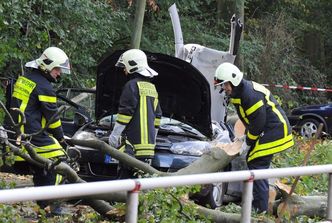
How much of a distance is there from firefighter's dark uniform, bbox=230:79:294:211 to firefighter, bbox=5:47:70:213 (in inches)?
74.5

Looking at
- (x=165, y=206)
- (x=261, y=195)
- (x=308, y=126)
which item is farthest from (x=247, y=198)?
(x=308, y=126)

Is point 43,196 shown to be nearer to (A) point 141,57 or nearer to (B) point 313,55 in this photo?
(A) point 141,57

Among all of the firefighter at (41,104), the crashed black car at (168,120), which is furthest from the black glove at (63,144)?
the crashed black car at (168,120)

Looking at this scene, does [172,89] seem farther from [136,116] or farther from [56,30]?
[56,30]

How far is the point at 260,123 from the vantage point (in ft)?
23.6

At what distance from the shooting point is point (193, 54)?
32.6 ft

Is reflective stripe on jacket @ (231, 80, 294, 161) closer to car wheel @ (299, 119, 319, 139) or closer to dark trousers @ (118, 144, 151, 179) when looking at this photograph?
dark trousers @ (118, 144, 151, 179)

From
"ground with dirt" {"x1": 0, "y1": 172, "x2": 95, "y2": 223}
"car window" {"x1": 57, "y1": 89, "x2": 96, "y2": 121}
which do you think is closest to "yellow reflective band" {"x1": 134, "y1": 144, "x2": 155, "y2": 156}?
"ground with dirt" {"x1": 0, "y1": 172, "x2": 95, "y2": 223}

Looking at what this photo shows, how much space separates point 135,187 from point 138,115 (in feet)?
11.8

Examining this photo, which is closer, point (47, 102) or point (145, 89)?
point (47, 102)

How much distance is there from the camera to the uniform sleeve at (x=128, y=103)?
7.18 meters

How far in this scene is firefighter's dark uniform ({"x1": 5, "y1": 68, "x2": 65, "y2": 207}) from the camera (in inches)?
261

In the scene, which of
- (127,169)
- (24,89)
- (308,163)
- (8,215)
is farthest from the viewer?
(308,163)

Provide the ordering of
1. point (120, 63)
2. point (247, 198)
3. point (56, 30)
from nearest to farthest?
point (247, 198)
point (120, 63)
point (56, 30)
